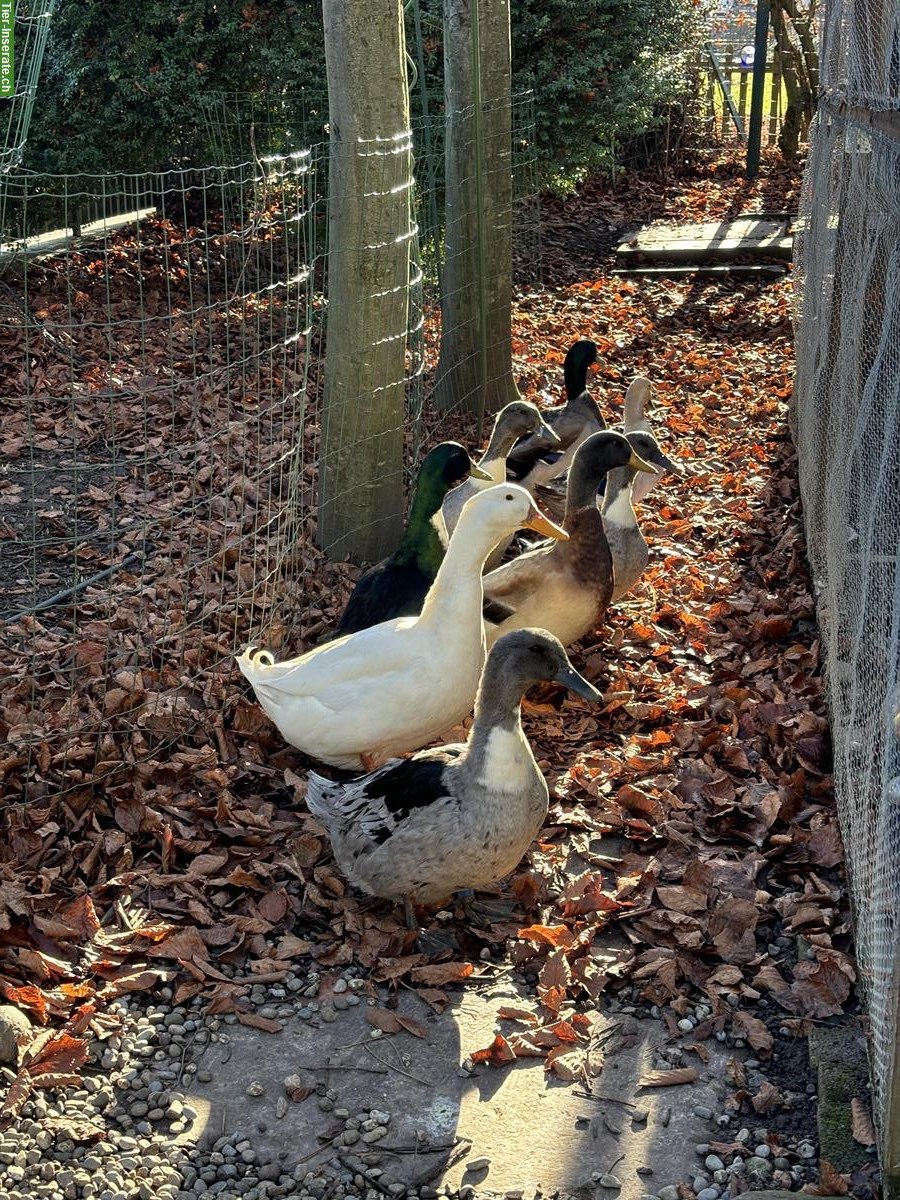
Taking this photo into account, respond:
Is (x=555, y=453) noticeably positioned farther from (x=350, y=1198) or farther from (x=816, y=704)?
(x=350, y=1198)

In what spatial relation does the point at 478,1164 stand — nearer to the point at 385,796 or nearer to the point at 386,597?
the point at 385,796

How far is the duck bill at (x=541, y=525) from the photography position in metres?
4.97

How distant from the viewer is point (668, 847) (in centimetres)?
465

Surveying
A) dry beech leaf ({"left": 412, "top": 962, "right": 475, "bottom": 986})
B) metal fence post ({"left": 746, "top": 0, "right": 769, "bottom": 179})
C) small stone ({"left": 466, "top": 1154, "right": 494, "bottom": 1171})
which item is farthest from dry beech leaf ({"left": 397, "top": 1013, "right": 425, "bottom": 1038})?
metal fence post ({"left": 746, "top": 0, "right": 769, "bottom": 179})

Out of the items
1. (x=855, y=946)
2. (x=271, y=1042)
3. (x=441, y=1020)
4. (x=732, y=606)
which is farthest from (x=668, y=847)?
(x=732, y=606)

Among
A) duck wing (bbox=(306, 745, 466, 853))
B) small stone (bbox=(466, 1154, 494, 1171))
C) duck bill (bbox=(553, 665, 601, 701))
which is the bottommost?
small stone (bbox=(466, 1154, 494, 1171))

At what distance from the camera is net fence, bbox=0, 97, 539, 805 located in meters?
5.24

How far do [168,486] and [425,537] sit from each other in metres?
Result: 2.47

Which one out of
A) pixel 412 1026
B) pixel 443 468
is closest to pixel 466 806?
pixel 412 1026

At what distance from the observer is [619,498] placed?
250 inches

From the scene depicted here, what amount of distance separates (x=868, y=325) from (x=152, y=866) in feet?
10.7

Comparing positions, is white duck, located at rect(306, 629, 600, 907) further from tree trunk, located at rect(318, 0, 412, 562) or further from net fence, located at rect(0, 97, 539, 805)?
tree trunk, located at rect(318, 0, 412, 562)

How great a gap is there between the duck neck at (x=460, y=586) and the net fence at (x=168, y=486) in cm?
106

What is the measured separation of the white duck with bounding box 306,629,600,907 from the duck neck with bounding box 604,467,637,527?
85.7 inches
